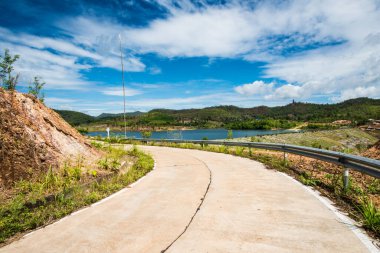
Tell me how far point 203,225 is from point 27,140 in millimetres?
5594

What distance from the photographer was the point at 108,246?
12.5ft

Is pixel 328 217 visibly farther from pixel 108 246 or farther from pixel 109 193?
pixel 109 193

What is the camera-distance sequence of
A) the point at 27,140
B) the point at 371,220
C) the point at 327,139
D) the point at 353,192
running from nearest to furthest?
the point at 371,220
the point at 353,192
the point at 27,140
the point at 327,139

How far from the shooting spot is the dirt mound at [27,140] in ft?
20.6

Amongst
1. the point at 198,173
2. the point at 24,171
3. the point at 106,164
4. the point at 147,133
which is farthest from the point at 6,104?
the point at 147,133

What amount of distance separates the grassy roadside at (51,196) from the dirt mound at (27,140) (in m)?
0.45

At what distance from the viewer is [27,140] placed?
693 centimetres

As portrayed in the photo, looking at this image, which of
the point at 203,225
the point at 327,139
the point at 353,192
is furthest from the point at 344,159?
the point at 327,139

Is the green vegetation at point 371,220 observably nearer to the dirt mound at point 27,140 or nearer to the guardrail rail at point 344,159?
the guardrail rail at point 344,159

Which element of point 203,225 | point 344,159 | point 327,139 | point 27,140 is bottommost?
point 327,139

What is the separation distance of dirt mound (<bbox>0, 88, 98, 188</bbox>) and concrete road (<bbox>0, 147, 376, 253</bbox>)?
7.63ft

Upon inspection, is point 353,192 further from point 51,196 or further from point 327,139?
point 327,139

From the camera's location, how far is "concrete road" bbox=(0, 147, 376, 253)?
3.70 metres

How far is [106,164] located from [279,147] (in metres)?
8.37
